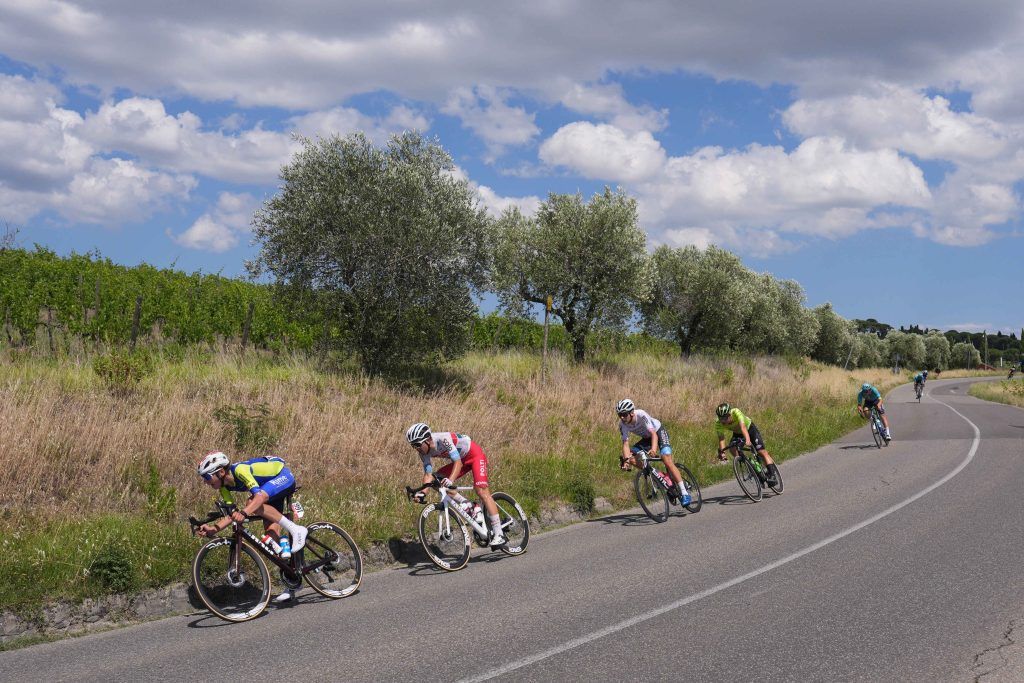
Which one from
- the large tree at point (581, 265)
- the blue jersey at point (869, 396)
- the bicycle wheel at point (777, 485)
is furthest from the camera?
the large tree at point (581, 265)

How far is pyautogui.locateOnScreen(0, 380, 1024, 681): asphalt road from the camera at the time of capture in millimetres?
5410

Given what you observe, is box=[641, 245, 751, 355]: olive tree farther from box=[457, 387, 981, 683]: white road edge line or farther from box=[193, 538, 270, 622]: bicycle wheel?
box=[193, 538, 270, 622]: bicycle wheel

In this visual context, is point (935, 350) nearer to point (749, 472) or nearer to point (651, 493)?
point (749, 472)

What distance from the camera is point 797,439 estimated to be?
71.7ft

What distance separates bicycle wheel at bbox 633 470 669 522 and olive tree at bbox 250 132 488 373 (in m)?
8.69

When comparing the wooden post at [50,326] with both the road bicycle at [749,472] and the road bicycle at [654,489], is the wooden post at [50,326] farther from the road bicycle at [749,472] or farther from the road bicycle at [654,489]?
the road bicycle at [749,472]

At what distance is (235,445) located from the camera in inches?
459

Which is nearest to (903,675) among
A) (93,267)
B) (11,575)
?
(11,575)

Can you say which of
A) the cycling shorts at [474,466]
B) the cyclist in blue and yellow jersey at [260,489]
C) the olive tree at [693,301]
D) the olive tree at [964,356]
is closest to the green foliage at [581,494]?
the cycling shorts at [474,466]

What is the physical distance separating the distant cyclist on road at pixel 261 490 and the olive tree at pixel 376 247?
10.8 metres

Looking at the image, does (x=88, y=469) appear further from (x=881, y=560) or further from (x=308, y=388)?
(x=881, y=560)

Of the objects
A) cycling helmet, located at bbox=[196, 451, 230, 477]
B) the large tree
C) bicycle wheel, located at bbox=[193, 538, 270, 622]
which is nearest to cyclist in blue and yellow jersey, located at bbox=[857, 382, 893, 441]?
the large tree

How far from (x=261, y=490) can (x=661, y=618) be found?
4.05 m

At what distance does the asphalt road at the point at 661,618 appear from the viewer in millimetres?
5410
